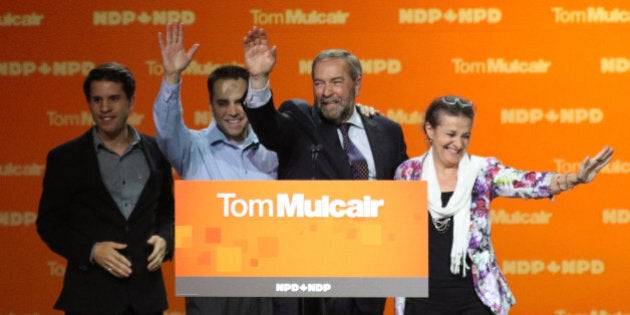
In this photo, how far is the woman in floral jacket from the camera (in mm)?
3268

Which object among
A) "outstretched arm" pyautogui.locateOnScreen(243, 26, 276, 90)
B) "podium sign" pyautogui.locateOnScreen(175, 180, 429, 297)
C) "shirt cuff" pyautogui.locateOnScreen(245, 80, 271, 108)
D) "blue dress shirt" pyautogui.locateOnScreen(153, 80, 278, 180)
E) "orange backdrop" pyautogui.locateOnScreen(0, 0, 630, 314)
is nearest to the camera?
"podium sign" pyautogui.locateOnScreen(175, 180, 429, 297)

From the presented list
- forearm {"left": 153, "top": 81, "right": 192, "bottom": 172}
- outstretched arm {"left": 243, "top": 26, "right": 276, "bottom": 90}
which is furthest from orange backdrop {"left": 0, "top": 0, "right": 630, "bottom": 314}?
outstretched arm {"left": 243, "top": 26, "right": 276, "bottom": 90}

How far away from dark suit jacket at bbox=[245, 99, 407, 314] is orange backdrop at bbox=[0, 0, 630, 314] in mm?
1905

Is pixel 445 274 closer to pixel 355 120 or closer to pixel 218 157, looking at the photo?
pixel 355 120

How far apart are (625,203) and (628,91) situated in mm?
652

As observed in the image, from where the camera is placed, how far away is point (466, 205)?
3.31m

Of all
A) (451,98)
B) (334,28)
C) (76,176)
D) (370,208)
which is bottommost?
(370,208)

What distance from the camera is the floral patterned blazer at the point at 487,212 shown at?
3260 mm

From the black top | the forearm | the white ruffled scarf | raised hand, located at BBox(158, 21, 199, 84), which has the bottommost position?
the black top

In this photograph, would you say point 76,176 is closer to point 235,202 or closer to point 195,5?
point 235,202

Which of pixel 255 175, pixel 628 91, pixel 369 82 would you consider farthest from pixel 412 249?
pixel 628 91

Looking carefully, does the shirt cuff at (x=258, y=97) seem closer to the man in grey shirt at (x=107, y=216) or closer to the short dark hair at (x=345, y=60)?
the short dark hair at (x=345, y=60)

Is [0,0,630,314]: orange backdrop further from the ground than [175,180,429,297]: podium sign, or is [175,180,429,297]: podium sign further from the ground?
[0,0,630,314]: orange backdrop

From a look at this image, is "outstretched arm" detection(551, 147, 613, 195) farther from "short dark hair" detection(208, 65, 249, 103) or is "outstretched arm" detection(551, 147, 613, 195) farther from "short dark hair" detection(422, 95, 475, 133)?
"short dark hair" detection(208, 65, 249, 103)
